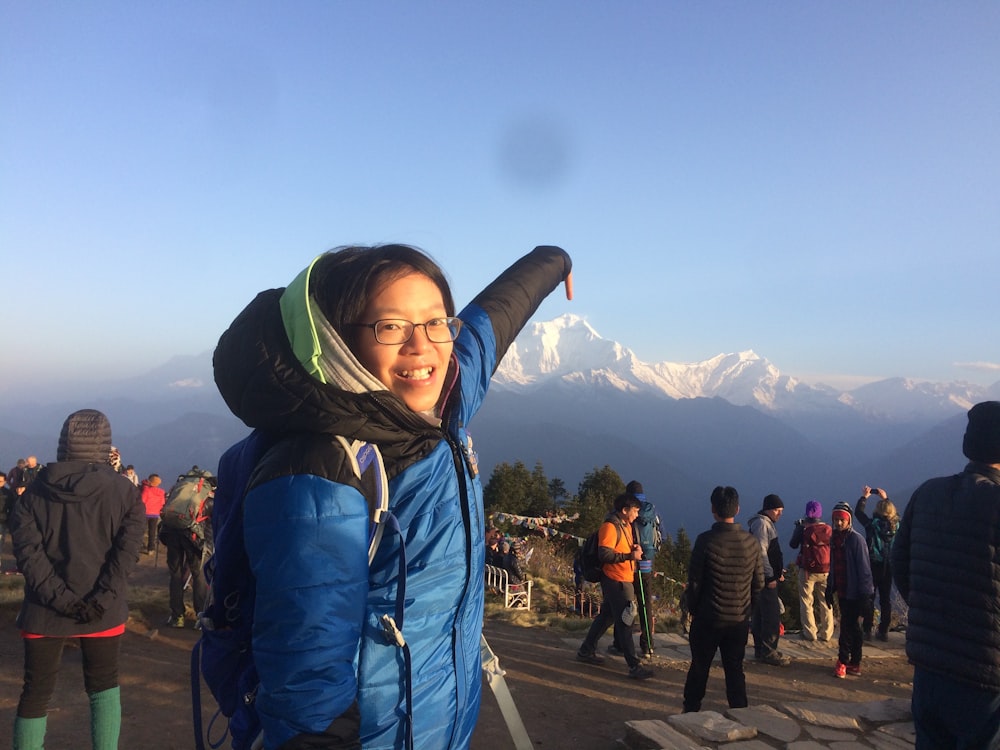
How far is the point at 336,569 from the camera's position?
1.24m

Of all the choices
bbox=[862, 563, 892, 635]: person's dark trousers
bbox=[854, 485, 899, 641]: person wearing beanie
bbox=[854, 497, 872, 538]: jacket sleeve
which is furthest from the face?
bbox=[854, 497, 872, 538]: jacket sleeve

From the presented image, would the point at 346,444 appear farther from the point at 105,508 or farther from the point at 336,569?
the point at 105,508

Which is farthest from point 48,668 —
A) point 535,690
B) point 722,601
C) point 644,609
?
point 644,609

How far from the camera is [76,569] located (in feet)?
10.8

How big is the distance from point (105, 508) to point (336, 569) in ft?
9.30

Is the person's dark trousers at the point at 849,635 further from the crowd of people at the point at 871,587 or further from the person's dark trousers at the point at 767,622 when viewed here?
the person's dark trousers at the point at 767,622

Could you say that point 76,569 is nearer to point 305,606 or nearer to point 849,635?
point 305,606

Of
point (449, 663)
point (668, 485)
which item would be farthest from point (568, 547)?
point (668, 485)

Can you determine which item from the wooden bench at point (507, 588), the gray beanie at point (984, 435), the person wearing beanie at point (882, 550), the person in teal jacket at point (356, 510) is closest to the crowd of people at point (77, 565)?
the person in teal jacket at point (356, 510)

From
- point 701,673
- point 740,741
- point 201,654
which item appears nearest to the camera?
point 201,654

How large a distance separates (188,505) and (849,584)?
7024mm

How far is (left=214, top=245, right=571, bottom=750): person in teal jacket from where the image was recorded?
122 centimetres

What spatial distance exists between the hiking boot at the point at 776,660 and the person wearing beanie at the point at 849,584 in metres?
0.49

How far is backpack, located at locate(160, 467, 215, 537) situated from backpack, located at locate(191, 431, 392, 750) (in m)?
5.95
